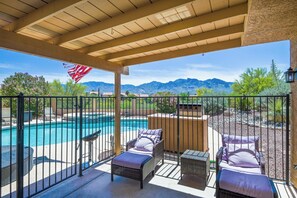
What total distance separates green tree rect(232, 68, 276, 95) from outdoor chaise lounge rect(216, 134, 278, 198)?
18.8 metres

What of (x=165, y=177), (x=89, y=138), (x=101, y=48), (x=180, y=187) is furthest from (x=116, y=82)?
(x=180, y=187)

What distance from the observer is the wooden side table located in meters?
3.11

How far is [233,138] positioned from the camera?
Result: 3.33 m

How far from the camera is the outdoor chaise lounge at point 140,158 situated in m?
3.07

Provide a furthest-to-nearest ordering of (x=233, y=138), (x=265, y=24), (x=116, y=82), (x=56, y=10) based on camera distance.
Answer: (x=116, y=82) → (x=233, y=138) → (x=265, y=24) → (x=56, y=10)

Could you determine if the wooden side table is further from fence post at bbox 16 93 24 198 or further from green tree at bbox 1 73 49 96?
green tree at bbox 1 73 49 96

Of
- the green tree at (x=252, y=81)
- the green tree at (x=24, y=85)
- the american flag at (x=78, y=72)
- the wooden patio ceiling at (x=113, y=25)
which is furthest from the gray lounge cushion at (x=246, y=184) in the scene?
the green tree at (x=252, y=81)

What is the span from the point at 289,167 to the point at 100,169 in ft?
12.7

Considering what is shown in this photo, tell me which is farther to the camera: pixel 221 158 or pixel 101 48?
pixel 101 48

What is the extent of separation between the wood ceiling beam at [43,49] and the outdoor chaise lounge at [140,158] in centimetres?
203

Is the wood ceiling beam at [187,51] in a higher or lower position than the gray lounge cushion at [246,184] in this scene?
higher

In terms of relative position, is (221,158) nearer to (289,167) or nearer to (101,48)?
(289,167)

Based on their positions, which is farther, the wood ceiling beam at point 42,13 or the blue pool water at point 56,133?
the blue pool water at point 56,133

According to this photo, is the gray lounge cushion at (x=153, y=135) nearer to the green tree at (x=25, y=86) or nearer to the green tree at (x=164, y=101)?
the green tree at (x=164, y=101)
